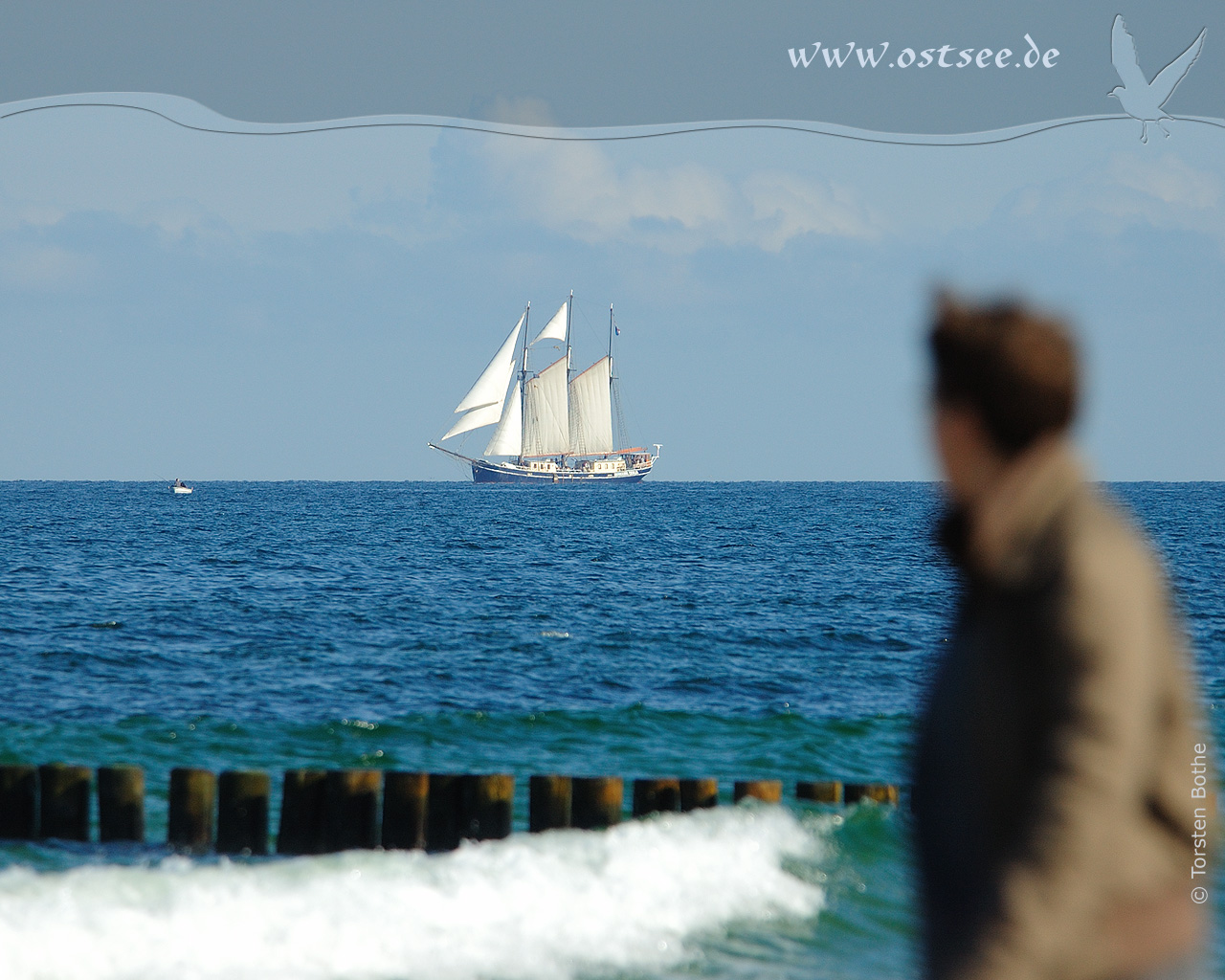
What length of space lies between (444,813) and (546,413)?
140m

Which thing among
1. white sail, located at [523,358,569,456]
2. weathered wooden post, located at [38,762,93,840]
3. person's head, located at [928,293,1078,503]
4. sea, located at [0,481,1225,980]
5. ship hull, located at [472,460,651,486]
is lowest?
sea, located at [0,481,1225,980]

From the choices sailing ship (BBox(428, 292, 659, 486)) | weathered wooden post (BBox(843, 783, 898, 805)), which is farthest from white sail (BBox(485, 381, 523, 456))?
weathered wooden post (BBox(843, 783, 898, 805))

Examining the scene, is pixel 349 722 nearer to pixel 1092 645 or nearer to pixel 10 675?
pixel 10 675

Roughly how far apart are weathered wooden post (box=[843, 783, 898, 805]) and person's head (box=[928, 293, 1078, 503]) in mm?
9936

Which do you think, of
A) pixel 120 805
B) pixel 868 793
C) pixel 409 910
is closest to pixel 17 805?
pixel 120 805

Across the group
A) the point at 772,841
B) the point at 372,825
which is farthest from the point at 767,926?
the point at 372,825

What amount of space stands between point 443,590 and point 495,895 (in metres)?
Result: 27.3

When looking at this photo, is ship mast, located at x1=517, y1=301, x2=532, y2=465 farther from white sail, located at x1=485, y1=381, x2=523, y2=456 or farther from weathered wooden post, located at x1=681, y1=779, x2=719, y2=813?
weathered wooden post, located at x1=681, y1=779, x2=719, y2=813

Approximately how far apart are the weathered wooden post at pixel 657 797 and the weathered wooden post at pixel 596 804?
38 cm

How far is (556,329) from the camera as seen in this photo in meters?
151

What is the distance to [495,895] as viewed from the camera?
355 inches

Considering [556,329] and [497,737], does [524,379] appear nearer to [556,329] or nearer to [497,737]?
[556,329]

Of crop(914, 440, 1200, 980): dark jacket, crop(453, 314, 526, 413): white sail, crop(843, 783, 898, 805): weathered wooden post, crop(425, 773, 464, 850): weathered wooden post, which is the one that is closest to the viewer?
crop(914, 440, 1200, 980): dark jacket

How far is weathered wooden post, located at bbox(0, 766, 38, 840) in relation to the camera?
10.4 m
